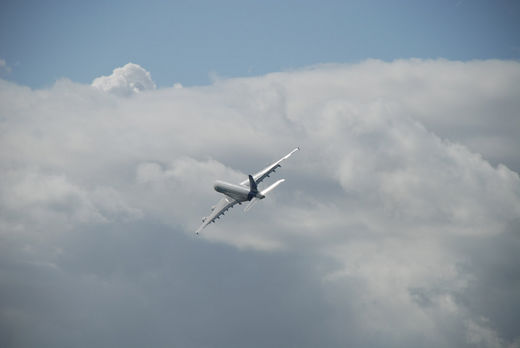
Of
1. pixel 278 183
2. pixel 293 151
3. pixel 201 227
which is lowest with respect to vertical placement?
pixel 201 227

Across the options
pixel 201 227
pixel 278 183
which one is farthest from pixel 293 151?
pixel 201 227

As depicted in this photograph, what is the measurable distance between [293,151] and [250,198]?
97.4ft

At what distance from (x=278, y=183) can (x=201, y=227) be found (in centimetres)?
4455

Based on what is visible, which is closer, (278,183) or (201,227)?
(278,183)

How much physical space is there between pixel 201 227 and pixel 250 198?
2636cm

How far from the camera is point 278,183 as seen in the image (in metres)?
179

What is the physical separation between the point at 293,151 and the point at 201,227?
55.3 m

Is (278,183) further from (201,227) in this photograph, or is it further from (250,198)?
(201,227)

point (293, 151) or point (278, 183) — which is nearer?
point (278, 183)

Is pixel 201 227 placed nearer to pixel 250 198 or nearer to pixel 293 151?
pixel 250 198

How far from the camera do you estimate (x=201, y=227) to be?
649ft

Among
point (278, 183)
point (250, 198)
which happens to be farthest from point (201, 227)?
point (278, 183)

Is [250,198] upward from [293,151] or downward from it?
downward

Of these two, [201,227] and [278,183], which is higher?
[278,183]
